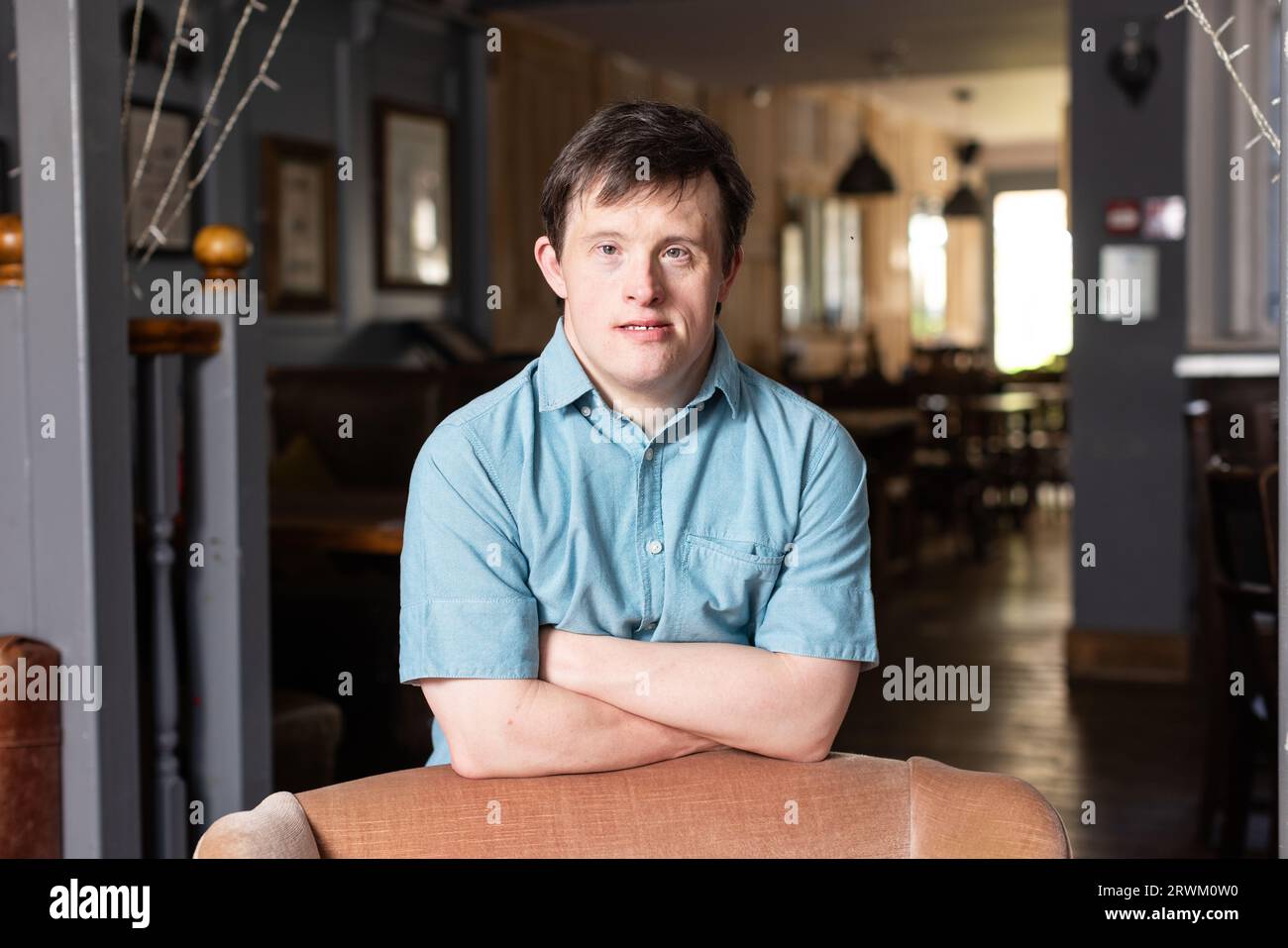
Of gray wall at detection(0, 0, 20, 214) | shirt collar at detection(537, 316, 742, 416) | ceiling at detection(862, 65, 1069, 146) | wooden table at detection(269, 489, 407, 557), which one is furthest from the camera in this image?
ceiling at detection(862, 65, 1069, 146)

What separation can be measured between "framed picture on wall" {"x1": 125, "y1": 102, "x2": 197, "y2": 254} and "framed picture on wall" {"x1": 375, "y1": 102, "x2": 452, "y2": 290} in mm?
1218

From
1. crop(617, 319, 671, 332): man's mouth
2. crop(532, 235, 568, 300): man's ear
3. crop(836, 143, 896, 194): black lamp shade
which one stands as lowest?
crop(617, 319, 671, 332): man's mouth

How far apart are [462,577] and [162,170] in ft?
13.4

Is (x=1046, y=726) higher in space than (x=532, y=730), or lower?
lower

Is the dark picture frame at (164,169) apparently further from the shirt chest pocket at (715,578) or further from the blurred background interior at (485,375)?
the shirt chest pocket at (715,578)

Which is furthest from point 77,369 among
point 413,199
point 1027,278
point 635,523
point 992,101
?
point 1027,278

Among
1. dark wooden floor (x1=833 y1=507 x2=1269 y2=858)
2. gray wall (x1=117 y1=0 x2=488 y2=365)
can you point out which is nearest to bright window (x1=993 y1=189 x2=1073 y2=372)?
dark wooden floor (x1=833 y1=507 x2=1269 y2=858)

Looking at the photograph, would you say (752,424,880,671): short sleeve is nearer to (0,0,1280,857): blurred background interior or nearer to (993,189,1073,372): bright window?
(0,0,1280,857): blurred background interior

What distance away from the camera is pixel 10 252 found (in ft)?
7.08

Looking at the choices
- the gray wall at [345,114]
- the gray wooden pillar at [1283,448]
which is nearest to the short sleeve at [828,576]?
the gray wooden pillar at [1283,448]

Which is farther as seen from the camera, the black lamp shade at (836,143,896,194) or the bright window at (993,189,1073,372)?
the bright window at (993,189,1073,372)

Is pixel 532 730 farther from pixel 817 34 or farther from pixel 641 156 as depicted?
pixel 817 34

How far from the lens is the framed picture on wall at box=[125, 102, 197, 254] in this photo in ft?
16.0
